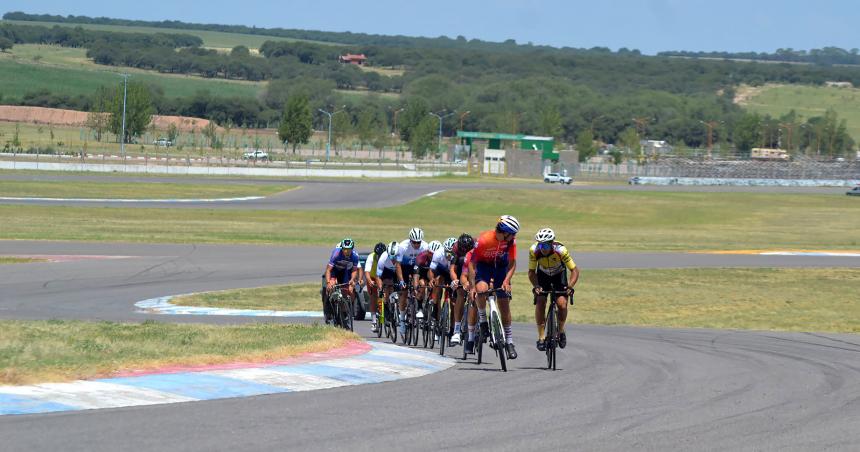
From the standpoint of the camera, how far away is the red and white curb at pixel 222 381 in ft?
37.1

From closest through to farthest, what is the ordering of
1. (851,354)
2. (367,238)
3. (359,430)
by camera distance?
(359,430) < (851,354) < (367,238)

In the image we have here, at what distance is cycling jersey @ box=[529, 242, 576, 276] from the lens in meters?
16.1

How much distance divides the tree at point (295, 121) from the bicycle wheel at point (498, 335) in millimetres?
135566

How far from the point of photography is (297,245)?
151ft

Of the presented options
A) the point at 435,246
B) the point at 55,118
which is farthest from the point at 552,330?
the point at 55,118

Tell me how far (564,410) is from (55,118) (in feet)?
614

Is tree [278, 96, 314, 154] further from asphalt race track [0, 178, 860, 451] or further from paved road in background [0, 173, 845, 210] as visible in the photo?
asphalt race track [0, 178, 860, 451]

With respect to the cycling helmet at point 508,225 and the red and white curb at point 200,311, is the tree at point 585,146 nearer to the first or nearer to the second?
the red and white curb at point 200,311

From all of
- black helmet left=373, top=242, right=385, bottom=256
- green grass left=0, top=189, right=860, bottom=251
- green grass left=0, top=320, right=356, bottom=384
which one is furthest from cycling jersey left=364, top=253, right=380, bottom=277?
green grass left=0, top=189, right=860, bottom=251

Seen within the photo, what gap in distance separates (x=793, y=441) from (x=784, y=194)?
9273cm

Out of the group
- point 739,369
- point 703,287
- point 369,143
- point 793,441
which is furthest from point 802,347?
point 369,143

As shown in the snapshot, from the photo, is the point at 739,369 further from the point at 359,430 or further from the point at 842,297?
the point at 842,297

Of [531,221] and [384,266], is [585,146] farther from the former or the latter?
[384,266]

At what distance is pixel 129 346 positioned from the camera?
1573 centimetres
